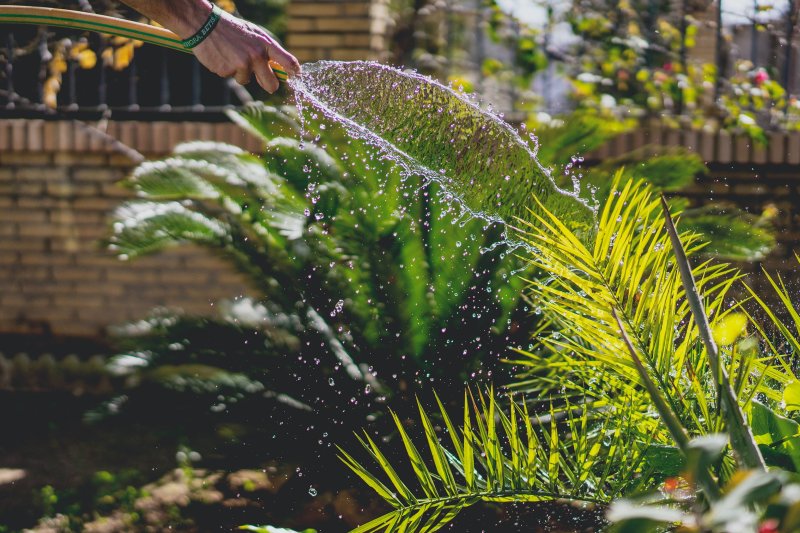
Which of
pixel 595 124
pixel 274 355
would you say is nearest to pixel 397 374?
pixel 274 355

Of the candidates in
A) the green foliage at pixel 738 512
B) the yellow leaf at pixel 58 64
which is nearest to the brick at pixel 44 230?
the yellow leaf at pixel 58 64

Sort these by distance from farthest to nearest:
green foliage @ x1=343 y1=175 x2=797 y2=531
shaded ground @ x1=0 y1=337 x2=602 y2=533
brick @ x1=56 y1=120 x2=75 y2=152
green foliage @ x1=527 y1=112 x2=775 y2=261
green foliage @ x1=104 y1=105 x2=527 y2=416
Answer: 1. brick @ x1=56 y1=120 x2=75 y2=152
2. green foliage @ x1=527 y1=112 x2=775 y2=261
3. green foliage @ x1=104 y1=105 x2=527 y2=416
4. shaded ground @ x1=0 y1=337 x2=602 y2=533
5. green foliage @ x1=343 y1=175 x2=797 y2=531

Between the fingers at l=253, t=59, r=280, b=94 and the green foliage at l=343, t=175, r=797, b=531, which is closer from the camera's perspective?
the green foliage at l=343, t=175, r=797, b=531

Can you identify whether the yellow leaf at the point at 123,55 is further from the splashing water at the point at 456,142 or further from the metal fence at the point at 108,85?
the splashing water at the point at 456,142

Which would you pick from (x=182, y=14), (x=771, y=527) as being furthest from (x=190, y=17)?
(x=771, y=527)

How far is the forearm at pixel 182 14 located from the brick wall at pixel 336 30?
2.98 meters

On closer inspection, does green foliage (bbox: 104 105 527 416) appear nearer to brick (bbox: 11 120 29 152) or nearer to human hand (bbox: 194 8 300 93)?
human hand (bbox: 194 8 300 93)

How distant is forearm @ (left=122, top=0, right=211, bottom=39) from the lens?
2.00 metres

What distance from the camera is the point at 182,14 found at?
6.63 ft

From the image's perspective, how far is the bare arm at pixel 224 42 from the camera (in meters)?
2.01

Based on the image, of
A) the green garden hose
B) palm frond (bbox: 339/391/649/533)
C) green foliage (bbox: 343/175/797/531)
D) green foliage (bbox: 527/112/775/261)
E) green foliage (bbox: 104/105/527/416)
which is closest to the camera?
green foliage (bbox: 343/175/797/531)

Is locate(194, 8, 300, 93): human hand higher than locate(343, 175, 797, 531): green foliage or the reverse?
higher

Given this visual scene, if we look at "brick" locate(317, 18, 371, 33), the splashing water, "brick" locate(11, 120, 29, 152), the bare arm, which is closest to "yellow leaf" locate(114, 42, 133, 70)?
"brick" locate(11, 120, 29, 152)

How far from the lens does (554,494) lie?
1699 mm
